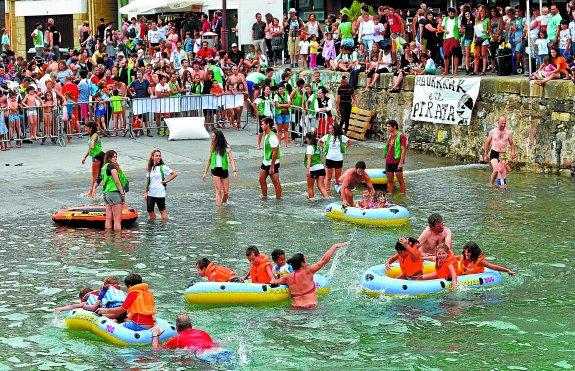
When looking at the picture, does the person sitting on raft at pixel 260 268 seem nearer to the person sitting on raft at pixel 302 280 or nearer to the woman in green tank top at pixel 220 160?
the person sitting on raft at pixel 302 280

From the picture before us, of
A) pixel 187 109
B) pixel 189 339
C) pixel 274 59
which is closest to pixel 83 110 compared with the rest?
pixel 187 109

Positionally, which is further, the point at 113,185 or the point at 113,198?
the point at 113,198

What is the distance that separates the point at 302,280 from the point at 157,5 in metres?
26.7

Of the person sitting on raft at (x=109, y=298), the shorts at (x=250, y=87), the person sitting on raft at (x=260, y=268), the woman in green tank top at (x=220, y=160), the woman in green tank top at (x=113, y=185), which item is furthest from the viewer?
the shorts at (x=250, y=87)

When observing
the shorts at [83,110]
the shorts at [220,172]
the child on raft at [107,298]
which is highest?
the shorts at [83,110]

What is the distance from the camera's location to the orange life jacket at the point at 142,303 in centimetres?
1585

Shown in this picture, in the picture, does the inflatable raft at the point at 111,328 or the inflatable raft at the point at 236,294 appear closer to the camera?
the inflatable raft at the point at 111,328

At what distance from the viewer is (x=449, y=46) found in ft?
102

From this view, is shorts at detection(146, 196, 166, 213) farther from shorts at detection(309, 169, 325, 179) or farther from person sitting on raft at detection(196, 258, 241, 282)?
person sitting on raft at detection(196, 258, 241, 282)

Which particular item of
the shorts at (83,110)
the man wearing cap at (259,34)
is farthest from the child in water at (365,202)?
the man wearing cap at (259,34)

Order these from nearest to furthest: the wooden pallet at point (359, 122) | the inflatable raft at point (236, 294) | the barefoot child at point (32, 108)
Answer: the inflatable raft at point (236, 294), the barefoot child at point (32, 108), the wooden pallet at point (359, 122)

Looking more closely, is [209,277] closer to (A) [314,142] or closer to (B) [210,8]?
(A) [314,142]

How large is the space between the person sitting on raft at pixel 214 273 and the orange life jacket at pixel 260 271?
275 mm

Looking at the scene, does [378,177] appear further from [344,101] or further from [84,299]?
[84,299]
